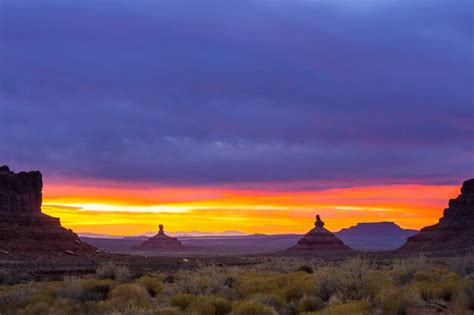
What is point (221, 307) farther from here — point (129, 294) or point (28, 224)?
point (28, 224)

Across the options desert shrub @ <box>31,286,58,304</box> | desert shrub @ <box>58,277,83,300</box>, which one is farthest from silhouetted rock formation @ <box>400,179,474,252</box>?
desert shrub @ <box>31,286,58,304</box>

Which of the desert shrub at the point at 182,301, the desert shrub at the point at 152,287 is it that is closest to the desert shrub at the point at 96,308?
the desert shrub at the point at 182,301

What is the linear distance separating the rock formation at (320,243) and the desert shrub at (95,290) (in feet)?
323

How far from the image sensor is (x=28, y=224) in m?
83.1

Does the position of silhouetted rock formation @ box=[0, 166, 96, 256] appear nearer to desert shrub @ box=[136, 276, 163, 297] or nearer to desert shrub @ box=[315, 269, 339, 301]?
desert shrub @ box=[136, 276, 163, 297]

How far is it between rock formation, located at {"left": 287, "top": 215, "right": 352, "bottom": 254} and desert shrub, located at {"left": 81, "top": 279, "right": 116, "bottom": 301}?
98.5 meters

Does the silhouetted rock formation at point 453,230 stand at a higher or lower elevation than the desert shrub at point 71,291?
higher

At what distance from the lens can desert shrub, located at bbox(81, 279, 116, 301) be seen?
78.6 feet

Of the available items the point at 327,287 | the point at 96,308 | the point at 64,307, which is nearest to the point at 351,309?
the point at 327,287

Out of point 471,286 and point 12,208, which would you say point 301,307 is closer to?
point 471,286

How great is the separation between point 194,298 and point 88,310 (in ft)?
11.2

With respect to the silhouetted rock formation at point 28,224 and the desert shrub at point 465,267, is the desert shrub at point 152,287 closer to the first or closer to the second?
the desert shrub at point 465,267

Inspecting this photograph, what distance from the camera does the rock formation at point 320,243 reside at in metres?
126

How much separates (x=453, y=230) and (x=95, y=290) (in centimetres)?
8982
